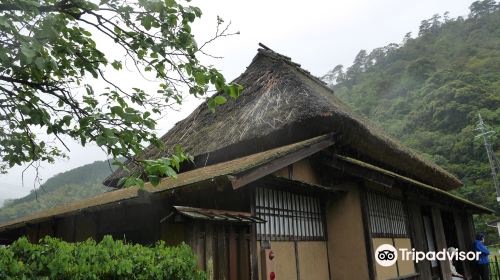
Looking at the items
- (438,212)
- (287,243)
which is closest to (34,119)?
(287,243)

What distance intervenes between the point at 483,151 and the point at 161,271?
32.3m

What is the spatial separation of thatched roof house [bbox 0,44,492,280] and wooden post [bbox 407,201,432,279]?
49mm

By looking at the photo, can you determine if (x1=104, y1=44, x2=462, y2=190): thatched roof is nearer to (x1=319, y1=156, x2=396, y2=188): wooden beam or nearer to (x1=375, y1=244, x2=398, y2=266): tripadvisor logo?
(x1=319, y1=156, x2=396, y2=188): wooden beam

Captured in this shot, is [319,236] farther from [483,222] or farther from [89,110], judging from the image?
[483,222]

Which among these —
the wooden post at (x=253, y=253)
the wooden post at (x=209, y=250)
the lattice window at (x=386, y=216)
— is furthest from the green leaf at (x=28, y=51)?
the lattice window at (x=386, y=216)

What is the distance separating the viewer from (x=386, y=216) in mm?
8352

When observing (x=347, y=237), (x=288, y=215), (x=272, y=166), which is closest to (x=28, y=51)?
(x=272, y=166)

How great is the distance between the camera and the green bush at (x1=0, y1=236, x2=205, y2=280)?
297cm

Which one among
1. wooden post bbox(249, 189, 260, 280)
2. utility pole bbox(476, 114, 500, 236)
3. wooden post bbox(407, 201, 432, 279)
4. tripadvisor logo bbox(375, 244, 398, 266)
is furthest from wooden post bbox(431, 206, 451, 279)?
utility pole bbox(476, 114, 500, 236)

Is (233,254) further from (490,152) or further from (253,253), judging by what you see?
(490,152)

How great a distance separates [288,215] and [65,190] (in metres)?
36.4

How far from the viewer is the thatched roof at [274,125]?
7438 mm

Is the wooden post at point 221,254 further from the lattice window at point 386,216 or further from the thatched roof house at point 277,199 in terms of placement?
the lattice window at point 386,216

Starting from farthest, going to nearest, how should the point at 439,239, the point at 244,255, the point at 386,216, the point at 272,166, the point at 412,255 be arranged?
the point at 439,239 < the point at 412,255 < the point at 386,216 < the point at 272,166 < the point at 244,255
